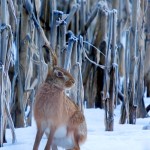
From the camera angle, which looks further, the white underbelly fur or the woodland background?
the woodland background

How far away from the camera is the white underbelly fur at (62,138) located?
371 cm

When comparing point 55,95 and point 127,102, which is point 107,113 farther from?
point 55,95

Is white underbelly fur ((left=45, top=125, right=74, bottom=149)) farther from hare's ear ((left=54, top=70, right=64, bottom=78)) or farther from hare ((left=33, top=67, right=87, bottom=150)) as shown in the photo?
hare's ear ((left=54, top=70, right=64, bottom=78))

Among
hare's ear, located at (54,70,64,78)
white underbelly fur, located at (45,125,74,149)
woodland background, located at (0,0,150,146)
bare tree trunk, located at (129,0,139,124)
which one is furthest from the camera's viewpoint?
bare tree trunk, located at (129,0,139,124)

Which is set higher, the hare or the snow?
the hare

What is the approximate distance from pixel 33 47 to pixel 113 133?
44.4 inches

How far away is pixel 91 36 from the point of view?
8180 millimetres

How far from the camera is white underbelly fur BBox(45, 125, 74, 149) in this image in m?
3.71

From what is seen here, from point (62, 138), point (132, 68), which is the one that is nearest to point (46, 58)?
point (132, 68)

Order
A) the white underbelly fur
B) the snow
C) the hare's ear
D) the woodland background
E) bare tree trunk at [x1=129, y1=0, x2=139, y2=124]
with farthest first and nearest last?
bare tree trunk at [x1=129, y1=0, x2=139, y2=124], the woodland background, the snow, the white underbelly fur, the hare's ear

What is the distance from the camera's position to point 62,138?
148 inches

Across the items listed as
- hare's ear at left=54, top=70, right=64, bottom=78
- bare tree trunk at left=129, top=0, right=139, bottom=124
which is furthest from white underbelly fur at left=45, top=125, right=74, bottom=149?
bare tree trunk at left=129, top=0, right=139, bottom=124

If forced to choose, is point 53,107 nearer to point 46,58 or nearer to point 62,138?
point 62,138

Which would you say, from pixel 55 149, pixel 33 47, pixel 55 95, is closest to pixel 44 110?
pixel 55 95
